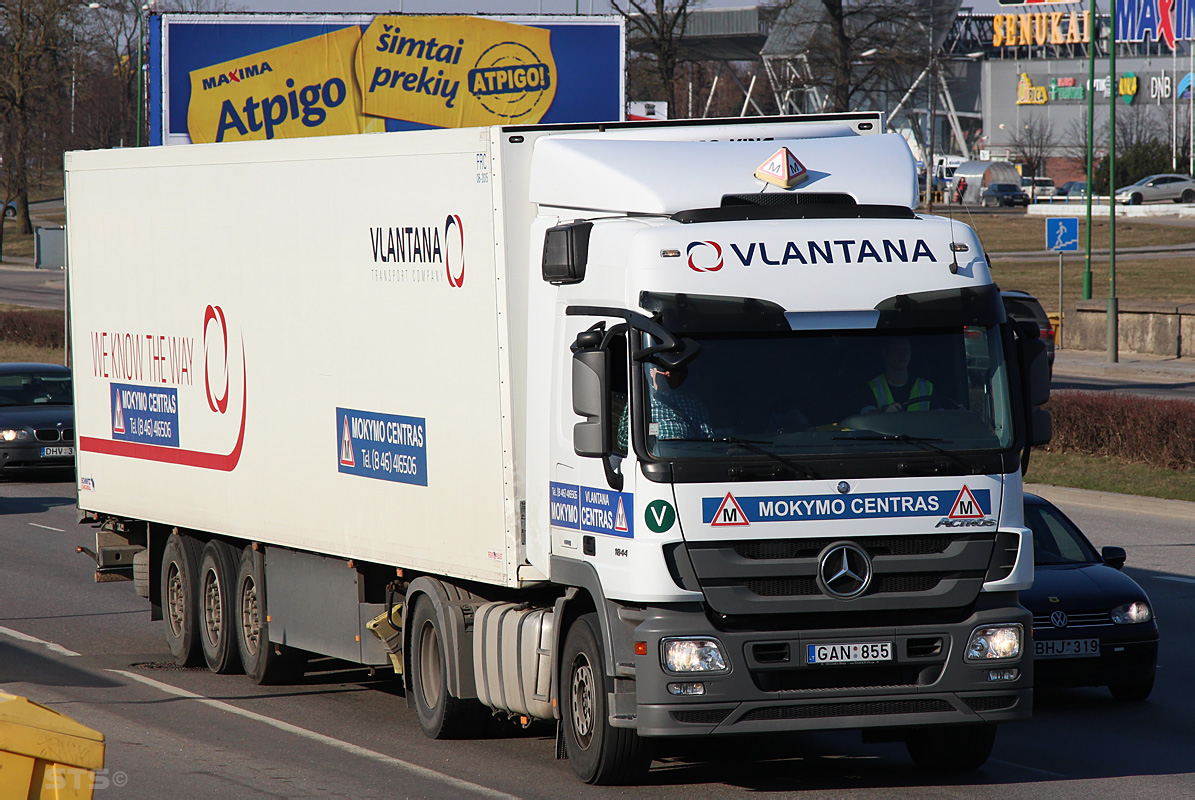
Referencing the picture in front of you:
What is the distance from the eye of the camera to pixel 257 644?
12.0m

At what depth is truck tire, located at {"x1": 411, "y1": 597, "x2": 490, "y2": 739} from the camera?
9656 mm

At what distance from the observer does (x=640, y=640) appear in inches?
307

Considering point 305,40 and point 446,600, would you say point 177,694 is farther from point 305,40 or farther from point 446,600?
point 305,40

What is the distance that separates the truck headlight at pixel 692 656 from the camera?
7.78 meters

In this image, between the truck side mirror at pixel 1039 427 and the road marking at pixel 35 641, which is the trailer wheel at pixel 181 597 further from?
the truck side mirror at pixel 1039 427

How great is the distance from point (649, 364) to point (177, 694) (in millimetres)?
5395

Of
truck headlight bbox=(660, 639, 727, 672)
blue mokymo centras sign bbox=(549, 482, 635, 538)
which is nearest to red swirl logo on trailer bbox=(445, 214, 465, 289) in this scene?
blue mokymo centras sign bbox=(549, 482, 635, 538)

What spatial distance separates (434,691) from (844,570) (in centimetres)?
309

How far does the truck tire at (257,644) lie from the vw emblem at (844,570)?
205 inches

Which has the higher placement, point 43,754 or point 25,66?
point 25,66

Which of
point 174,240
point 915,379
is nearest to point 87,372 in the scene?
point 174,240

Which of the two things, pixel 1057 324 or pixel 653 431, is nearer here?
pixel 653 431

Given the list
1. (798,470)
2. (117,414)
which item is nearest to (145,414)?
(117,414)

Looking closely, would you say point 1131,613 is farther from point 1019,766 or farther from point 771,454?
point 771,454
